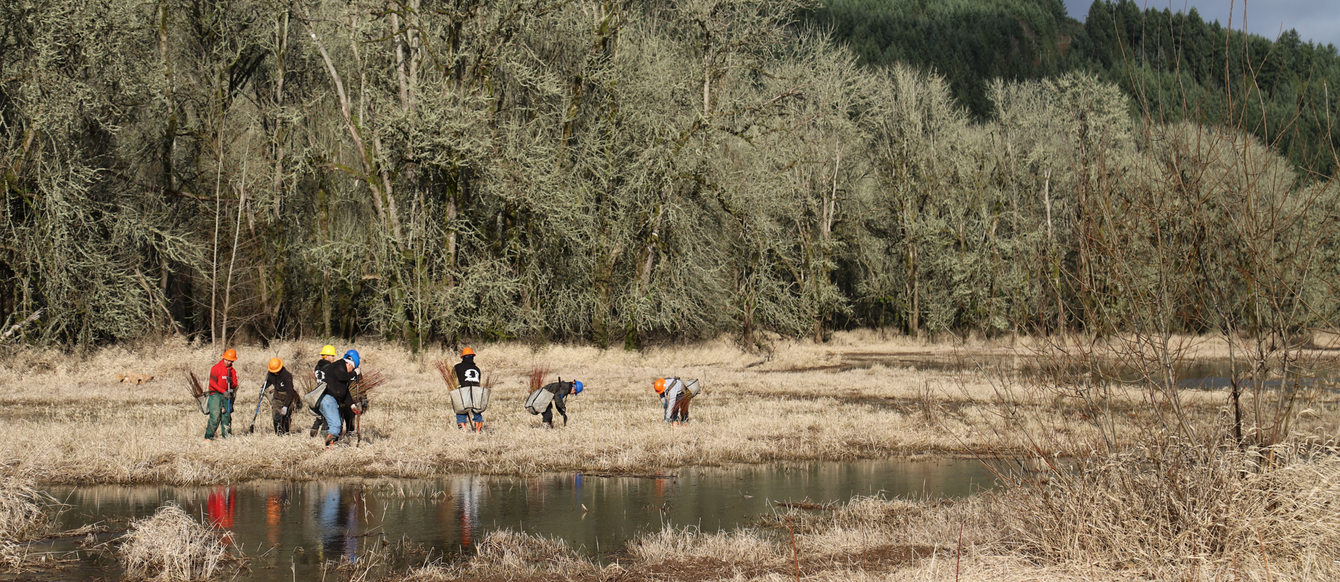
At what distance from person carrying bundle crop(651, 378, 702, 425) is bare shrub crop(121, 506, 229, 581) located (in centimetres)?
924

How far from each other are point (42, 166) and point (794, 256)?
88.8 ft

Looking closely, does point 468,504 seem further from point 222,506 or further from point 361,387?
point 361,387

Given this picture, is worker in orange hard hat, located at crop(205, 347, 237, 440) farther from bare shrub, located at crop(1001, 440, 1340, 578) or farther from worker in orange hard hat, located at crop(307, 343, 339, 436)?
bare shrub, located at crop(1001, 440, 1340, 578)

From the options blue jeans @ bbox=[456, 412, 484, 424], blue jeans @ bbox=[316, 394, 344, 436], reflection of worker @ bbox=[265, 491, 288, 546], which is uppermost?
blue jeans @ bbox=[316, 394, 344, 436]

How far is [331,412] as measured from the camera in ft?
50.1

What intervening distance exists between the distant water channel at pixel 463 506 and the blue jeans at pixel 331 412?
198cm

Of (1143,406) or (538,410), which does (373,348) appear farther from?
(1143,406)

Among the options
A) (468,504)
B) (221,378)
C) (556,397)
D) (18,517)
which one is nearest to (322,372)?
(221,378)

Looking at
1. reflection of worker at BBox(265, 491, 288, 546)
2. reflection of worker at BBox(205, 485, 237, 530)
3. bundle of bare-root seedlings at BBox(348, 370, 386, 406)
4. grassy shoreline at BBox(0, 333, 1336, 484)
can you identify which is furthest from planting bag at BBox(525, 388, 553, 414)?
reflection of worker at BBox(205, 485, 237, 530)

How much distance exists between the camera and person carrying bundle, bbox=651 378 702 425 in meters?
17.5

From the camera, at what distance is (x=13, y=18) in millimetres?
27922

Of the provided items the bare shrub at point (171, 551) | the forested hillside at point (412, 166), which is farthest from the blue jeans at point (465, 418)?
the forested hillside at point (412, 166)

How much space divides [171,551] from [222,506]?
10.7 ft

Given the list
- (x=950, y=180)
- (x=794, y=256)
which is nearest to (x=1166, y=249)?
(x=794, y=256)
